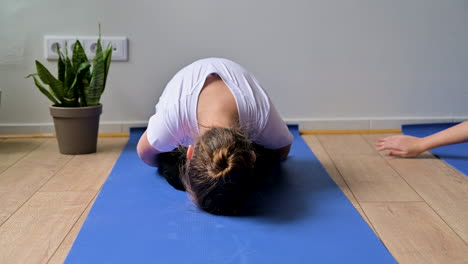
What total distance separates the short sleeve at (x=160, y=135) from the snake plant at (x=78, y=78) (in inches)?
25.0

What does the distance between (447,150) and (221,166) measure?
153 cm

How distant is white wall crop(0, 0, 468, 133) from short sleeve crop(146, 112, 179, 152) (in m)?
1.04

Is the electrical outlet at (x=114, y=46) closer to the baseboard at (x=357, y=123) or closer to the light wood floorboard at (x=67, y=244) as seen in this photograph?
the baseboard at (x=357, y=123)

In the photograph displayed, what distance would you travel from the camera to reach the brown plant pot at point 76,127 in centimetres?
236

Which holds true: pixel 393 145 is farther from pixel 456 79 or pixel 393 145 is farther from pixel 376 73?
pixel 456 79

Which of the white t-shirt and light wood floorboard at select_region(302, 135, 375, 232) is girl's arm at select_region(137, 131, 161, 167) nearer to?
the white t-shirt

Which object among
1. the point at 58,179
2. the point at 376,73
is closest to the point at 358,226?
the point at 58,179

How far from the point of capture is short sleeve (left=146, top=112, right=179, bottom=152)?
176 cm

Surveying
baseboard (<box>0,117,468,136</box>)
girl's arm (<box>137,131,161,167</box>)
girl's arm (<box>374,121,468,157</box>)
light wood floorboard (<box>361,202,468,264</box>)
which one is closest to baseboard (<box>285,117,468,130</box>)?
baseboard (<box>0,117,468,136</box>)

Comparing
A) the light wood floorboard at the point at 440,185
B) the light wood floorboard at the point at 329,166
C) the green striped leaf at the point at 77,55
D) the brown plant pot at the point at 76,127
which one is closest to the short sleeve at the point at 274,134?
the light wood floorboard at the point at 329,166

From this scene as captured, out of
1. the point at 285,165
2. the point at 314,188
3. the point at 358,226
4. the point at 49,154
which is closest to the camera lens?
the point at 358,226

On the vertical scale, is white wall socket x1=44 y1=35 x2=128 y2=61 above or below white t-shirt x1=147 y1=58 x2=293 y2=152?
above

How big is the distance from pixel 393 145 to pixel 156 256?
1.44 metres

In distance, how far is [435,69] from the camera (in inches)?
115
